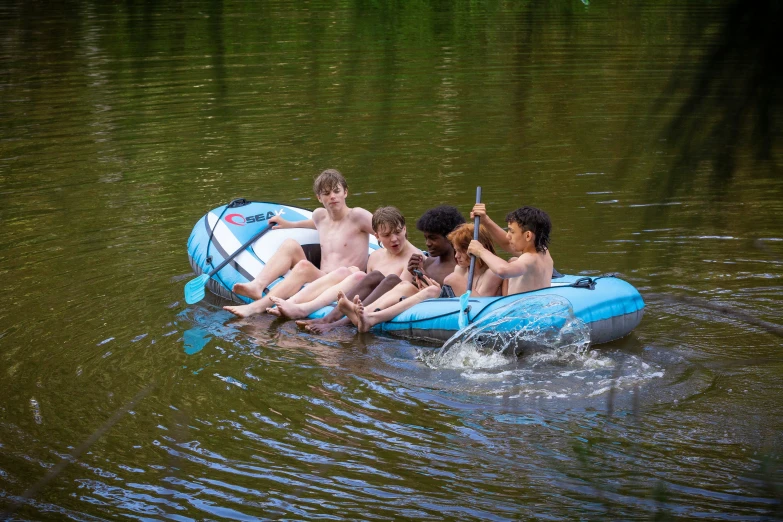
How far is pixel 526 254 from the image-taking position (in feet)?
18.9

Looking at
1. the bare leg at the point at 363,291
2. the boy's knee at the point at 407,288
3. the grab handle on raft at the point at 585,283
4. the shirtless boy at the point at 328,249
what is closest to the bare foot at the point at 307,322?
the bare leg at the point at 363,291

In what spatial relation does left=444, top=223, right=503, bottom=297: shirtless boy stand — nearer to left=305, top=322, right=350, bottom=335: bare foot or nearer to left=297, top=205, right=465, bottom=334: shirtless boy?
left=297, top=205, right=465, bottom=334: shirtless boy

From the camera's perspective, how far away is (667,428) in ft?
14.8

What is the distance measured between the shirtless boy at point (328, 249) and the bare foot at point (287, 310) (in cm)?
26

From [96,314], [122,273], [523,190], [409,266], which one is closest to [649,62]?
[409,266]

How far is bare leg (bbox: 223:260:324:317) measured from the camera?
22.4 ft

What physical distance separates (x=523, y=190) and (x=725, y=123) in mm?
8340

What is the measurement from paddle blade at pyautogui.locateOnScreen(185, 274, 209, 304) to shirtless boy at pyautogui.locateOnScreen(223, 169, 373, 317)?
262 millimetres

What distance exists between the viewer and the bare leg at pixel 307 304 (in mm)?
6680

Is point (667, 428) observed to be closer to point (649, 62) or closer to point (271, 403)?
point (271, 403)

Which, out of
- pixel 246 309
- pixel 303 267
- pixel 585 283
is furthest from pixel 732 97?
pixel 303 267

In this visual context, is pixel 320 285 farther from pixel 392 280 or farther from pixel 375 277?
pixel 392 280

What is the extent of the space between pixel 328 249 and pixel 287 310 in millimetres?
822

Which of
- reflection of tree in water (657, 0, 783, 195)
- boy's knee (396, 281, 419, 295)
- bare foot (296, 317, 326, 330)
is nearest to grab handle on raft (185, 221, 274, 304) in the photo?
bare foot (296, 317, 326, 330)
